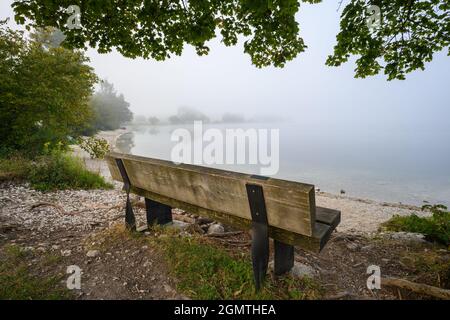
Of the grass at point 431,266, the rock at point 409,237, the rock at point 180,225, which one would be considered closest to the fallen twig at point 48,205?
the rock at point 180,225

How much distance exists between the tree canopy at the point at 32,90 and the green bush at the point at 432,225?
978 cm

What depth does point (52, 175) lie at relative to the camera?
19.5ft

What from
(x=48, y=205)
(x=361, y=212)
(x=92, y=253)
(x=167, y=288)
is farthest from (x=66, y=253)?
(x=361, y=212)

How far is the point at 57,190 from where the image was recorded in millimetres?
5559

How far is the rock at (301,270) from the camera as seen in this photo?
2.33 metres

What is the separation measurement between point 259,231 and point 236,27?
174 inches

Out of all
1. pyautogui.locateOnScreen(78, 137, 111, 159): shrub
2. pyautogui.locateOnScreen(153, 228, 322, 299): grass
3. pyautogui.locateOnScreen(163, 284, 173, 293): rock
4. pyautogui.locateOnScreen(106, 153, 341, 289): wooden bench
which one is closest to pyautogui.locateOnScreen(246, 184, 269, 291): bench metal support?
pyautogui.locateOnScreen(106, 153, 341, 289): wooden bench

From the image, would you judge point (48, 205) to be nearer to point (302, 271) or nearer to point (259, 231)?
point (259, 231)

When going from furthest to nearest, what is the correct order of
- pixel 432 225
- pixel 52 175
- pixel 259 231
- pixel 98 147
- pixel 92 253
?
pixel 98 147 < pixel 52 175 < pixel 432 225 < pixel 92 253 < pixel 259 231

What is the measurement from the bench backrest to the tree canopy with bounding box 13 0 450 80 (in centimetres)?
275

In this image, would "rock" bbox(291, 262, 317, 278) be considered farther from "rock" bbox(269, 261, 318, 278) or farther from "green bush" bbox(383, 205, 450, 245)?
"green bush" bbox(383, 205, 450, 245)

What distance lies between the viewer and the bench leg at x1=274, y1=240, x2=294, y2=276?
2175 mm

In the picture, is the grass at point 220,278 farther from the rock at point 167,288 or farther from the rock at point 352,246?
the rock at point 352,246
